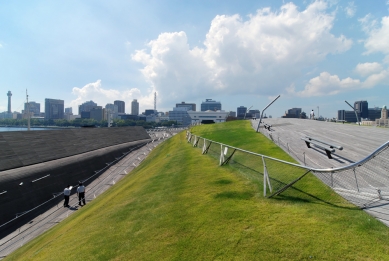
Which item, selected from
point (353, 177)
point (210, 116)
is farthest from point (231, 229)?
point (210, 116)

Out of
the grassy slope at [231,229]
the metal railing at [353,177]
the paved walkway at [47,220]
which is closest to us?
the grassy slope at [231,229]

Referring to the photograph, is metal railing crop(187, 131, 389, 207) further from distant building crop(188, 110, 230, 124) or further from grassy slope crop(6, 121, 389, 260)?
distant building crop(188, 110, 230, 124)

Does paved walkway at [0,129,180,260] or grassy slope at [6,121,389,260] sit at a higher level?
grassy slope at [6,121,389,260]

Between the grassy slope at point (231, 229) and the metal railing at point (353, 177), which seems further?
the metal railing at point (353, 177)

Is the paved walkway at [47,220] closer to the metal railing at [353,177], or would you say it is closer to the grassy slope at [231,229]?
the grassy slope at [231,229]

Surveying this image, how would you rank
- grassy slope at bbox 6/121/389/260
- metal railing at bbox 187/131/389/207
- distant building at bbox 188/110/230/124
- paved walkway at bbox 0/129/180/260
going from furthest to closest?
distant building at bbox 188/110/230/124 → paved walkway at bbox 0/129/180/260 → metal railing at bbox 187/131/389/207 → grassy slope at bbox 6/121/389/260

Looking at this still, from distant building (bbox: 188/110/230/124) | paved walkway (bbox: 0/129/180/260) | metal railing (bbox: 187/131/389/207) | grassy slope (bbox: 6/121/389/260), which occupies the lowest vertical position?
paved walkway (bbox: 0/129/180/260)

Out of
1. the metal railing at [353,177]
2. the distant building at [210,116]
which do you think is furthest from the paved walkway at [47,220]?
the distant building at [210,116]

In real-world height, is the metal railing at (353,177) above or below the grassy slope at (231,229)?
above

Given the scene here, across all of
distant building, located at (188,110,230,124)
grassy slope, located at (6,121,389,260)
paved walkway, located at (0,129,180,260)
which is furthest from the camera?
distant building, located at (188,110,230,124)

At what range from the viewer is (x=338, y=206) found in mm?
6211

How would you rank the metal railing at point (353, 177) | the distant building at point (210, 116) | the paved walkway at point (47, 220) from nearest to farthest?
the metal railing at point (353, 177) → the paved walkway at point (47, 220) → the distant building at point (210, 116)

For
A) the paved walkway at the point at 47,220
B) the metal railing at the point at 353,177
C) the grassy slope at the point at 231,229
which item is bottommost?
the paved walkway at the point at 47,220

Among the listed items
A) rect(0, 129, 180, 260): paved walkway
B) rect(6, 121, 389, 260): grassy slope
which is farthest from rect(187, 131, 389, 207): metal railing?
rect(0, 129, 180, 260): paved walkway
